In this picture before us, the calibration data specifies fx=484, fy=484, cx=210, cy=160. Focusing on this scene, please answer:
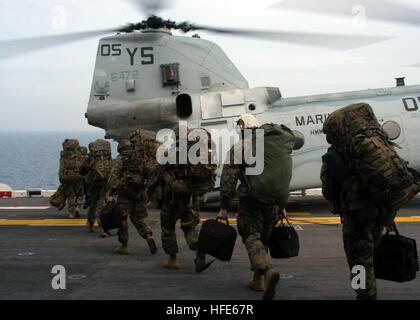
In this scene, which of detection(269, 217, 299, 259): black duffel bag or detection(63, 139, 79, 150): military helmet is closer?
Answer: detection(269, 217, 299, 259): black duffel bag

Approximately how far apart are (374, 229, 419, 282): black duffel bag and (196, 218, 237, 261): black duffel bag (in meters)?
1.43

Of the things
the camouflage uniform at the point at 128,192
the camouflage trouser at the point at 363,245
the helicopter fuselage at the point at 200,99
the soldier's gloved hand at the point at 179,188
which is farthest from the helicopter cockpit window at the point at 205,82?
the camouflage trouser at the point at 363,245

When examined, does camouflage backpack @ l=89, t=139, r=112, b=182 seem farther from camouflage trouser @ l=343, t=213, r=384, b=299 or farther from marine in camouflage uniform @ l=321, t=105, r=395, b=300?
camouflage trouser @ l=343, t=213, r=384, b=299

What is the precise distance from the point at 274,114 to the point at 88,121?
488 cm

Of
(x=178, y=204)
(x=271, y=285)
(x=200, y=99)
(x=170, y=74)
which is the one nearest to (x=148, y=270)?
(x=178, y=204)

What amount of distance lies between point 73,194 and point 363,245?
844cm

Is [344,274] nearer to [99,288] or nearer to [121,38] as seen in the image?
[99,288]

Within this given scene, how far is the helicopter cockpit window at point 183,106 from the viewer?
38.9 ft

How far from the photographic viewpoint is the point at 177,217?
6.14 m

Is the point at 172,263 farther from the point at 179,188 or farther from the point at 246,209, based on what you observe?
the point at 246,209

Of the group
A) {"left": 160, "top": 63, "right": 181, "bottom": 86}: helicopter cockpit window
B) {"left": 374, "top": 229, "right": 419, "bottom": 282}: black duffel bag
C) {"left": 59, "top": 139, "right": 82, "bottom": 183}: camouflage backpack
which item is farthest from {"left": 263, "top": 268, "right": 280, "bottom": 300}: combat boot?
{"left": 160, "top": 63, "right": 181, "bottom": 86}: helicopter cockpit window

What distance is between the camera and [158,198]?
20.0 ft

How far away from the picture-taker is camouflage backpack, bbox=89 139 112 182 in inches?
345

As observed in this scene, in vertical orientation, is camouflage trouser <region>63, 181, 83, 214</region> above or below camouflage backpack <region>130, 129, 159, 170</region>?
below
